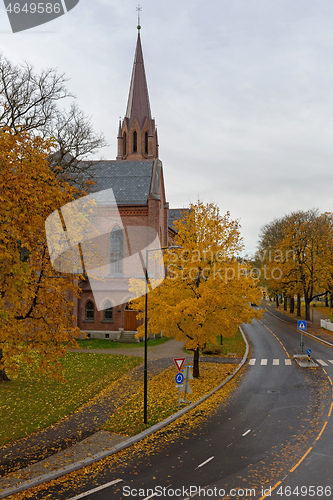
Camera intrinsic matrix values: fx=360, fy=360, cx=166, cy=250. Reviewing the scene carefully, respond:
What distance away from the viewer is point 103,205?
37031 mm

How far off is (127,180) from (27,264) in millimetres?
29589

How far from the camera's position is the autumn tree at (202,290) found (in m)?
19.4

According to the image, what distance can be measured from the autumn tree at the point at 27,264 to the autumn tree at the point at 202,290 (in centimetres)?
830

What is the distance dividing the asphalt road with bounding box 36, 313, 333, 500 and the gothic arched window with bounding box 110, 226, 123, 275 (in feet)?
67.3

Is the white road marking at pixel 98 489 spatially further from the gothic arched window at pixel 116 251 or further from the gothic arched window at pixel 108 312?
the gothic arched window at pixel 116 251

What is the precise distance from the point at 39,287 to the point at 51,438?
19.6 ft

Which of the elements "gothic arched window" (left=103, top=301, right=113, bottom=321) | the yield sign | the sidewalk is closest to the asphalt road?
the sidewalk

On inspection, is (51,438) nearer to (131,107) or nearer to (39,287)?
(39,287)

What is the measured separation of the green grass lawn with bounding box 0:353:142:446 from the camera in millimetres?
14725

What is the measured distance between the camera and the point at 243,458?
→ 453 inches

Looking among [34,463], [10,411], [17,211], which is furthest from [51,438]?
[17,211]

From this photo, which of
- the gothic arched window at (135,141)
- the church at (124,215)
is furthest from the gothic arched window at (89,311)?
the gothic arched window at (135,141)

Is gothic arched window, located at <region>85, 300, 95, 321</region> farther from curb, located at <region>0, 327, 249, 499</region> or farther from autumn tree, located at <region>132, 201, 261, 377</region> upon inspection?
curb, located at <region>0, 327, 249, 499</region>

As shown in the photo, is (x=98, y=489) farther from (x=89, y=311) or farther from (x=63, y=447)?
(x=89, y=311)
